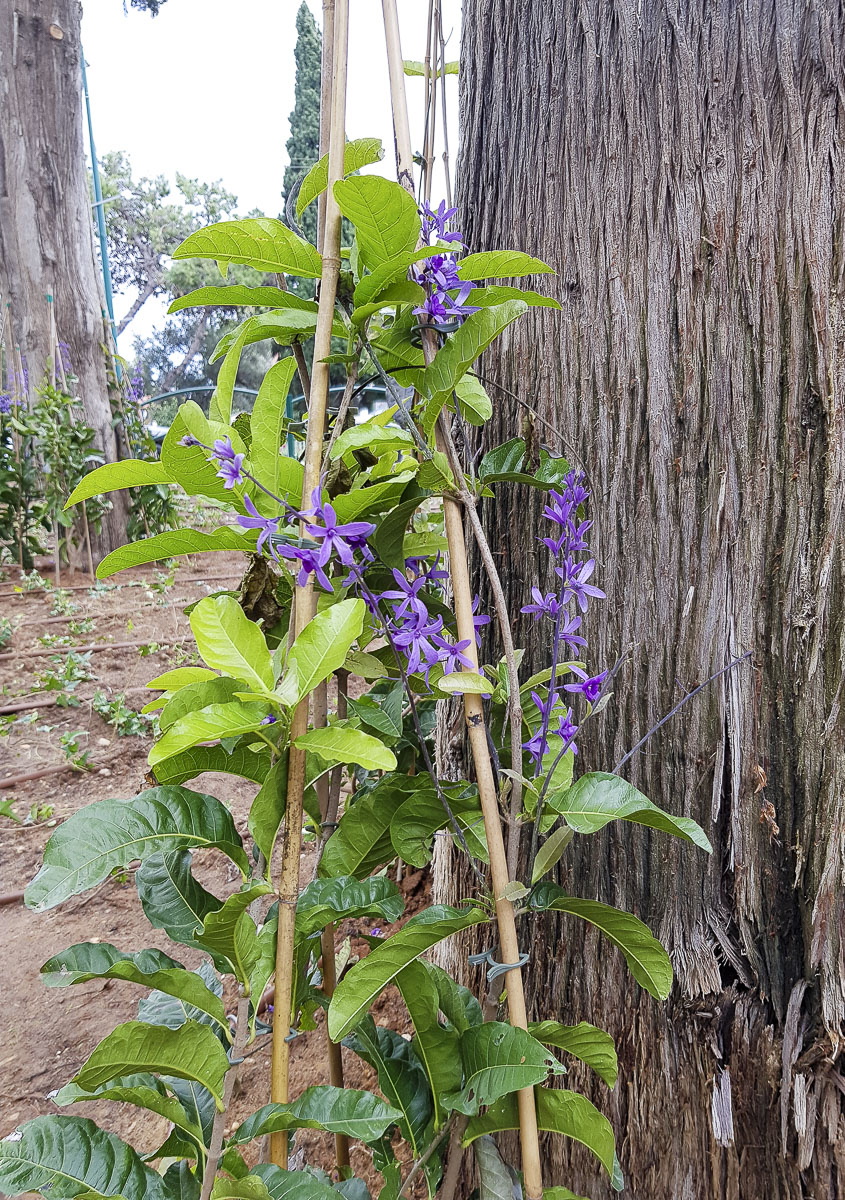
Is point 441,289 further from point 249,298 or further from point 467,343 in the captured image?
point 249,298

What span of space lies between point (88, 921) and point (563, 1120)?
1.84 metres

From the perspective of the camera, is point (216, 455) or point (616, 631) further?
point (616, 631)

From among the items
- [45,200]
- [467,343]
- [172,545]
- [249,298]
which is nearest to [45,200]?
[45,200]

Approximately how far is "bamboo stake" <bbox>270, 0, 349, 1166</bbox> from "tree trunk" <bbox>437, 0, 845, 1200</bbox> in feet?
1.39

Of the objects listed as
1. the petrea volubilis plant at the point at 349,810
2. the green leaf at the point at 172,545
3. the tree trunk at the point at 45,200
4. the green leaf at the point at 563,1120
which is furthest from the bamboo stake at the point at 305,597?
the tree trunk at the point at 45,200

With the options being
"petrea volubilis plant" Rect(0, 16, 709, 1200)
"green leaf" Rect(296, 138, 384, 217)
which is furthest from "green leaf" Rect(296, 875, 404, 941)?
"green leaf" Rect(296, 138, 384, 217)

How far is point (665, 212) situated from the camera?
1080 millimetres

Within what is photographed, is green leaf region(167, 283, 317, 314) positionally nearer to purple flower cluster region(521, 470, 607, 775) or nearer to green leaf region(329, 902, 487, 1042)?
purple flower cluster region(521, 470, 607, 775)

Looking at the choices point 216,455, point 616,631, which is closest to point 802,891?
point 616,631

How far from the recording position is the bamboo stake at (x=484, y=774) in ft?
2.74

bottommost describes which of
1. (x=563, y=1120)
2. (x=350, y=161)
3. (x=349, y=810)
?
(x=563, y=1120)

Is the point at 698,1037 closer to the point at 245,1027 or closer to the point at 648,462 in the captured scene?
the point at 245,1027

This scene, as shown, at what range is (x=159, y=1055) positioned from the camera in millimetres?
767

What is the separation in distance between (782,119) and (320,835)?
114 cm
